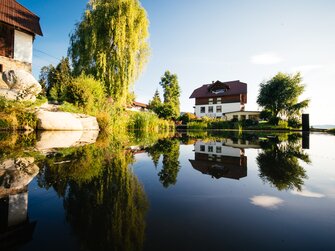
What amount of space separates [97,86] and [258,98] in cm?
3227

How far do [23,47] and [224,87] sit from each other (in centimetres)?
3613

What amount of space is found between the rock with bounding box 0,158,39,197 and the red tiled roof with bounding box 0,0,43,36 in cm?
1834

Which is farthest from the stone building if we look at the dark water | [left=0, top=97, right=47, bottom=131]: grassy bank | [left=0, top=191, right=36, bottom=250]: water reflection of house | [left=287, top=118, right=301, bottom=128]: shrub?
[left=287, top=118, right=301, bottom=128]: shrub

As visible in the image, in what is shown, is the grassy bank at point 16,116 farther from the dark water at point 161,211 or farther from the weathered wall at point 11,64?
the weathered wall at point 11,64

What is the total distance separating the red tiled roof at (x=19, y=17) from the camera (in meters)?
15.0

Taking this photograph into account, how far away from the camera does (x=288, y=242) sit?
84cm

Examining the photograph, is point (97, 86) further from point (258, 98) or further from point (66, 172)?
point (258, 98)

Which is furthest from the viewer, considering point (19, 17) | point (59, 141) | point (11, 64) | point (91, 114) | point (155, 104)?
point (155, 104)

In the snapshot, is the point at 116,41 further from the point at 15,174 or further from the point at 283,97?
the point at 283,97

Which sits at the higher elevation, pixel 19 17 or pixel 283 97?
pixel 19 17

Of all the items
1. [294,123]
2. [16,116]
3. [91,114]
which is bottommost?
[16,116]

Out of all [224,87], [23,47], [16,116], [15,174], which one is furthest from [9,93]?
[224,87]

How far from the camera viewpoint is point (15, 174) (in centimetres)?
180

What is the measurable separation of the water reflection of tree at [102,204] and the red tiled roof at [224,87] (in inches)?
1607
